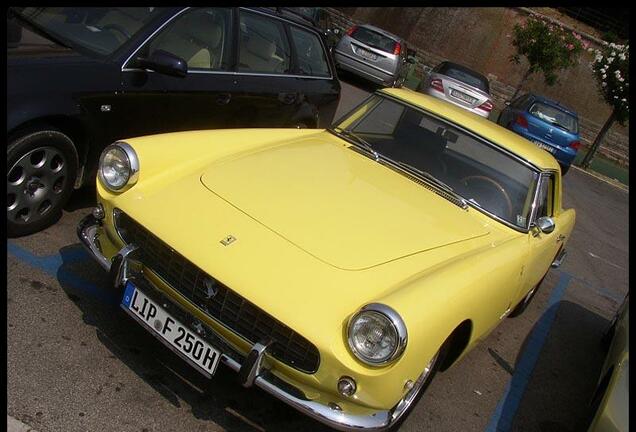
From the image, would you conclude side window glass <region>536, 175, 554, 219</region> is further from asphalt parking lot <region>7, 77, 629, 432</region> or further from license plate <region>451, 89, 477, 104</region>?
license plate <region>451, 89, 477, 104</region>

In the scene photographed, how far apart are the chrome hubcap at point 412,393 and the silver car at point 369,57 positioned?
12.0m

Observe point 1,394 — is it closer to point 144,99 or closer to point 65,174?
point 65,174

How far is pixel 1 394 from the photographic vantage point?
2139 mm

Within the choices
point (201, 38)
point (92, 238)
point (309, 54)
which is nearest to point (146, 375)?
point (92, 238)

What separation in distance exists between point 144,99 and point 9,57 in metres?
0.91

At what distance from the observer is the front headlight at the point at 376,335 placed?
7.82ft

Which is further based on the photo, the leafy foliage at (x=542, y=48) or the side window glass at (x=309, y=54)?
the leafy foliage at (x=542, y=48)

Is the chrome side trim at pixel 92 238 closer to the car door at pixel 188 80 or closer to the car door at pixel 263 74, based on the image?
the car door at pixel 188 80

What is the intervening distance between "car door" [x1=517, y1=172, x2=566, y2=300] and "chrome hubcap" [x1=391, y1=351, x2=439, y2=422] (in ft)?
3.67

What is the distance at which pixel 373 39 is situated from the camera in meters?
14.5

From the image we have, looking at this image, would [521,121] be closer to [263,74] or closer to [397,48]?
[397,48]

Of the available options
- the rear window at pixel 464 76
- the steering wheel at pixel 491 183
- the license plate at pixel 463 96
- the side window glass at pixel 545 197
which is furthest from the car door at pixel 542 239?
the rear window at pixel 464 76

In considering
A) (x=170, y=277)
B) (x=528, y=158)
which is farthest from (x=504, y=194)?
(x=170, y=277)

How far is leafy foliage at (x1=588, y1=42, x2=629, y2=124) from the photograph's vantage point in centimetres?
1683
